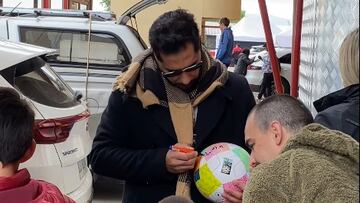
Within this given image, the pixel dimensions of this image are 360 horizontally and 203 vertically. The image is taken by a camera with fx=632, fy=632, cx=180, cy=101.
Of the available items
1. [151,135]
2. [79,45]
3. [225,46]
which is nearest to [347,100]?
[151,135]

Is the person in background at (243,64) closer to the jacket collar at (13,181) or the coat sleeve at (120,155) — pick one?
the coat sleeve at (120,155)

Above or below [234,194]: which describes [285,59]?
below

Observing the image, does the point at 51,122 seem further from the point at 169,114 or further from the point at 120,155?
the point at 169,114

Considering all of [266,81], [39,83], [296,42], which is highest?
[296,42]

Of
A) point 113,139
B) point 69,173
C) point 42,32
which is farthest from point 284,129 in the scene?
point 42,32

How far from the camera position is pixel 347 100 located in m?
1.88

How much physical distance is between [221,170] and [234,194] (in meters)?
0.12

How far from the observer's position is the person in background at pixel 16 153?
8.30 feet

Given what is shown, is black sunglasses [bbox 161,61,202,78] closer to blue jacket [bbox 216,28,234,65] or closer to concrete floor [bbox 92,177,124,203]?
concrete floor [bbox 92,177,124,203]

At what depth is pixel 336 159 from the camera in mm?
1524

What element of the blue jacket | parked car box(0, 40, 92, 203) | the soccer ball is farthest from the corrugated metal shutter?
the blue jacket

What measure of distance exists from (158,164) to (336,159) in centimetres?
128

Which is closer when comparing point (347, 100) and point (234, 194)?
point (347, 100)

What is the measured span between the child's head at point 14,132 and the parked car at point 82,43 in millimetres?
4361
